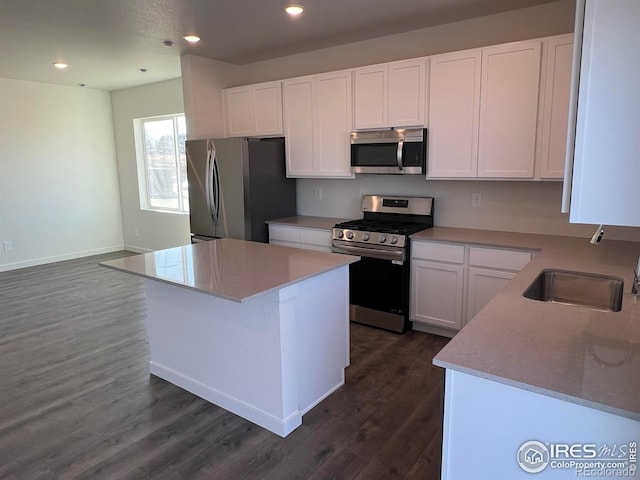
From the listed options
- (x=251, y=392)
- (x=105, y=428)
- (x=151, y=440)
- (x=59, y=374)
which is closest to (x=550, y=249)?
(x=251, y=392)

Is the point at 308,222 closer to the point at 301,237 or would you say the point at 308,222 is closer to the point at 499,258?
the point at 301,237

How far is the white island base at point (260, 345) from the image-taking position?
88.0 inches

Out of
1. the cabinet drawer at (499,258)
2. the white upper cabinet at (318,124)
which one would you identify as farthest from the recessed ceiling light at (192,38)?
the cabinet drawer at (499,258)

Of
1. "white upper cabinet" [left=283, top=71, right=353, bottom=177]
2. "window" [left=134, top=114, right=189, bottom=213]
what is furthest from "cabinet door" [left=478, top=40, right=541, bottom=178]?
"window" [left=134, top=114, right=189, bottom=213]

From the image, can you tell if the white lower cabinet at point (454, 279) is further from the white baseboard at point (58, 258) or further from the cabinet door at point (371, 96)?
the white baseboard at point (58, 258)

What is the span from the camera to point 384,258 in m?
3.53

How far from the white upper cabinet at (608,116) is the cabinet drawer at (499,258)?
2.00 m

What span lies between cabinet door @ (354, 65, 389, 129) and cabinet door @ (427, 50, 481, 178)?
42cm

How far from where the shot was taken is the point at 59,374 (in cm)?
301

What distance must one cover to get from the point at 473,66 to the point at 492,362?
266 cm

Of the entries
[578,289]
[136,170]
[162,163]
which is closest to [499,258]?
[578,289]

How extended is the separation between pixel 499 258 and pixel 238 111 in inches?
125

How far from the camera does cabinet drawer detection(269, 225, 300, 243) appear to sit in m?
4.16

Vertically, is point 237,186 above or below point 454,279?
above
